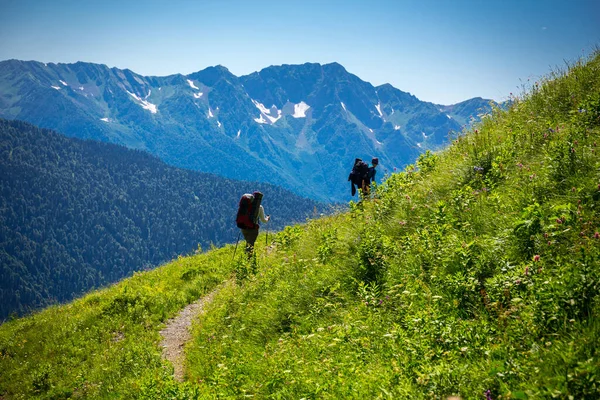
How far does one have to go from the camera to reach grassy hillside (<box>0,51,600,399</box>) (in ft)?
12.6

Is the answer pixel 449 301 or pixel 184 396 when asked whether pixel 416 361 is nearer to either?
pixel 449 301

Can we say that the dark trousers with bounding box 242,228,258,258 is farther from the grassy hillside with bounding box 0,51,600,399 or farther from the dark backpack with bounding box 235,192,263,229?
the grassy hillside with bounding box 0,51,600,399

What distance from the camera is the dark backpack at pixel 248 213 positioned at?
50.3 ft

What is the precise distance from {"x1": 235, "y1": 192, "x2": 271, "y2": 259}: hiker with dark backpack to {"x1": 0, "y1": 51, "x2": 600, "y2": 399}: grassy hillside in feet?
8.14

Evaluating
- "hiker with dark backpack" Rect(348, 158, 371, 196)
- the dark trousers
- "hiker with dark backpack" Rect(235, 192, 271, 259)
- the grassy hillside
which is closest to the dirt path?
the grassy hillside

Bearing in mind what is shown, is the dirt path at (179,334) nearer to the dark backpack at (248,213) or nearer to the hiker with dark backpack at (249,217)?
the hiker with dark backpack at (249,217)

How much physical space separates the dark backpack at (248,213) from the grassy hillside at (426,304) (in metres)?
2.50

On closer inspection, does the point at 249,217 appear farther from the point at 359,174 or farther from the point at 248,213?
the point at 359,174

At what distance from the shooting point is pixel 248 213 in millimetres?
15461

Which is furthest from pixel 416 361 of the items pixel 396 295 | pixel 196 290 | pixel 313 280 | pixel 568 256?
pixel 196 290

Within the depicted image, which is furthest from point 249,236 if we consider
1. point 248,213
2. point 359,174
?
point 359,174

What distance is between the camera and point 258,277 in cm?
1138

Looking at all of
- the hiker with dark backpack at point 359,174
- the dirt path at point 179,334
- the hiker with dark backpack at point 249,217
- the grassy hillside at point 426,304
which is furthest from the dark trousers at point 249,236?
the hiker with dark backpack at point 359,174

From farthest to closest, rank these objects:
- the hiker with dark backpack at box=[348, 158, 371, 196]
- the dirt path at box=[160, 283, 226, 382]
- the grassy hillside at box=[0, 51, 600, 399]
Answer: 1. the hiker with dark backpack at box=[348, 158, 371, 196]
2. the dirt path at box=[160, 283, 226, 382]
3. the grassy hillside at box=[0, 51, 600, 399]
